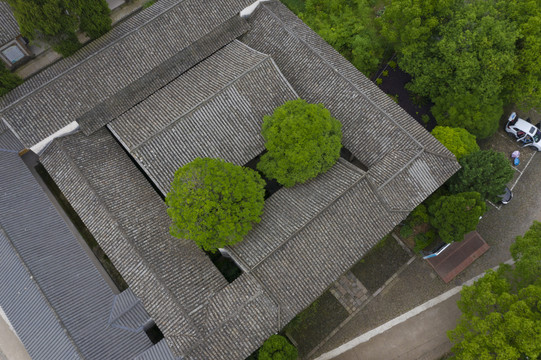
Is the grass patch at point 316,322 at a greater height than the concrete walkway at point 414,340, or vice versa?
the grass patch at point 316,322

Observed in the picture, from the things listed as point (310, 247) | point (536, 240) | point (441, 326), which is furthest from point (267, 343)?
point (536, 240)

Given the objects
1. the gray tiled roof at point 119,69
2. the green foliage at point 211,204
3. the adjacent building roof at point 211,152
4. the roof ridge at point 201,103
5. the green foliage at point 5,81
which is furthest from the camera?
the green foliage at point 5,81

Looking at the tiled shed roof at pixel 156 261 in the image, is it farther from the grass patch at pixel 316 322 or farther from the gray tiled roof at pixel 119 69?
the grass patch at pixel 316 322

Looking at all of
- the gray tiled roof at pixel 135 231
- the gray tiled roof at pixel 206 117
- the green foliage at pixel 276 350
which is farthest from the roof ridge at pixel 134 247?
the green foliage at pixel 276 350

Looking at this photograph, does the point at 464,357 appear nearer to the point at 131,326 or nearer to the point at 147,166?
the point at 131,326

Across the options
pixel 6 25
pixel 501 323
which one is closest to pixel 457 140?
pixel 501 323

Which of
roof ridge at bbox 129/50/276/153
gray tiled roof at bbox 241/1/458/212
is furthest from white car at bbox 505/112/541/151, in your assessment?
roof ridge at bbox 129/50/276/153

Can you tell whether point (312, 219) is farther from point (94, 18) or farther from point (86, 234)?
point (94, 18)

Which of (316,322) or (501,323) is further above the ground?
(501,323)
